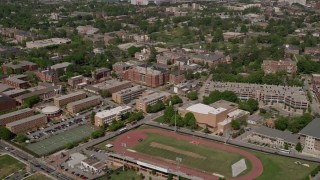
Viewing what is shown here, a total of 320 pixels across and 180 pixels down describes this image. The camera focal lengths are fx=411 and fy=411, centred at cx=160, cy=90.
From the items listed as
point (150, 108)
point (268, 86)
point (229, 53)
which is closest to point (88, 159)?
point (150, 108)

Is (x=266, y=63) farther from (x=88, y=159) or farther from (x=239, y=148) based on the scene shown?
(x=88, y=159)

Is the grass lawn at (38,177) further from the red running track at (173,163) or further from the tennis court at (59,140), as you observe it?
the red running track at (173,163)

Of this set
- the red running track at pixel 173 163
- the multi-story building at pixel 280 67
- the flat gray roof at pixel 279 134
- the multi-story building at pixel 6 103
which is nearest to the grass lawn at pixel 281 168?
the red running track at pixel 173 163

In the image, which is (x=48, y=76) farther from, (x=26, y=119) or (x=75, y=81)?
(x=26, y=119)

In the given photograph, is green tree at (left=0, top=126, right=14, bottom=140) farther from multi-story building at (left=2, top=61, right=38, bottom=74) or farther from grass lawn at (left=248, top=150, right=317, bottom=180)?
grass lawn at (left=248, top=150, right=317, bottom=180)

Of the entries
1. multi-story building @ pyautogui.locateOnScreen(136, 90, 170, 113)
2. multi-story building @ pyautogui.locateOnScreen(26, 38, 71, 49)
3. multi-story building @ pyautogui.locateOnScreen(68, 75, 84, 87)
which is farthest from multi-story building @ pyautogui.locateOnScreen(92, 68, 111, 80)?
multi-story building @ pyautogui.locateOnScreen(26, 38, 71, 49)
